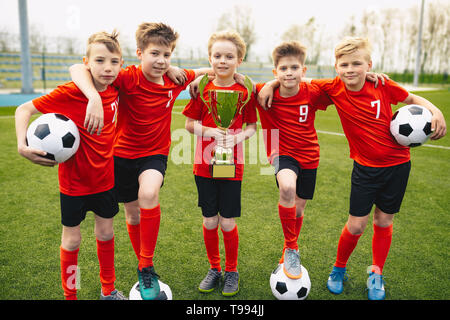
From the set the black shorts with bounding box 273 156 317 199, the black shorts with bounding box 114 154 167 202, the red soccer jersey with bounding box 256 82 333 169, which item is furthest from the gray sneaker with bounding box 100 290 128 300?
the red soccer jersey with bounding box 256 82 333 169

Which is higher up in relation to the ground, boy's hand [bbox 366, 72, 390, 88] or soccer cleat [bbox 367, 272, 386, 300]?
boy's hand [bbox 366, 72, 390, 88]

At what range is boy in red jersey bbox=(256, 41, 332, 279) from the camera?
2482 millimetres

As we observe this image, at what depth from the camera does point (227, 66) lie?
7.85 ft

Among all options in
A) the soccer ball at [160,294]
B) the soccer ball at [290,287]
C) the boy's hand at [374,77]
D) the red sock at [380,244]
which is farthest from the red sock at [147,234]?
the boy's hand at [374,77]

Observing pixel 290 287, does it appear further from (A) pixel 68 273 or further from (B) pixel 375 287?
(A) pixel 68 273

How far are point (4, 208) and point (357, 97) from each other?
13.0 ft

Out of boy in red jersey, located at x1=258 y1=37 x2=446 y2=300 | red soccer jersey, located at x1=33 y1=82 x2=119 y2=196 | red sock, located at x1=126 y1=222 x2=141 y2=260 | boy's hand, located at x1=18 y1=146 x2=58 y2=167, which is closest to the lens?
boy's hand, located at x1=18 y1=146 x2=58 y2=167

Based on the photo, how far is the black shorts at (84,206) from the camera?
217 centimetres

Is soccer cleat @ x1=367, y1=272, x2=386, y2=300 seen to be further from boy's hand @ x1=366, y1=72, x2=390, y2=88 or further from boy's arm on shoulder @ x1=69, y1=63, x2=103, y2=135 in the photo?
boy's arm on shoulder @ x1=69, y1=63, x2=103, y2=135

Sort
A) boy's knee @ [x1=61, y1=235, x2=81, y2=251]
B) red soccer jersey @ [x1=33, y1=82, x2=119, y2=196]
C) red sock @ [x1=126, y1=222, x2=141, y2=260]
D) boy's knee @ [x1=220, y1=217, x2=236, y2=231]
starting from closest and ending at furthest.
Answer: red soccer jersey @ [x1=33, y1=82, x2=119, y2=196] → boy's knee @ [x1=61, y1=235, x2=81, y2=251] → boy's knee @ [x1=220, y1=217, x2=236, y2=231] → red sock @ [x1=126, y1=222, x2=141, y2=260]

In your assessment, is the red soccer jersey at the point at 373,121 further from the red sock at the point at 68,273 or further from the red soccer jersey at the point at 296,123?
the red sock at the point at 68,273

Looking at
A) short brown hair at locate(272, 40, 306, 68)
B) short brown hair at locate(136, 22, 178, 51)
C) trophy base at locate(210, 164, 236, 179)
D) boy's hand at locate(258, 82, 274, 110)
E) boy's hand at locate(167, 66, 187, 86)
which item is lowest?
trophy base at locate(210, 164, 236, 179)

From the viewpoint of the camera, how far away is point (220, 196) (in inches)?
99.1

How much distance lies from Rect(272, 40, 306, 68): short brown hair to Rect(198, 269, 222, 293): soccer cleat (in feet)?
5.49
